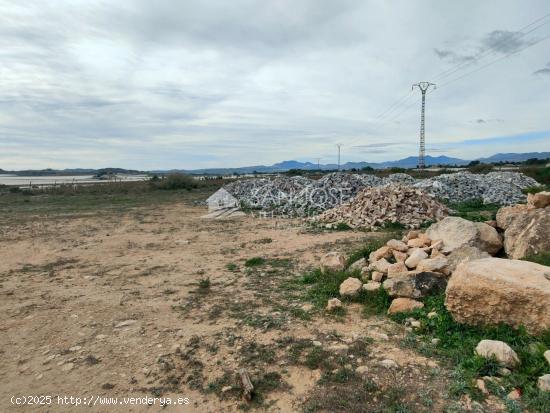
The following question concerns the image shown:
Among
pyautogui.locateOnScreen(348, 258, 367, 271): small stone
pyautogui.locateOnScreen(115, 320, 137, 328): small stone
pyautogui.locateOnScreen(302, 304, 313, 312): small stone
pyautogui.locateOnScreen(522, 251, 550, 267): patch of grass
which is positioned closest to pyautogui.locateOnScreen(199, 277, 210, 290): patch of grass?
pyautogui.locateOnScreen(115, 320, 137, 328): small stone

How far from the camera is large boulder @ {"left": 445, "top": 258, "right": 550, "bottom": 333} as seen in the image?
3.59 m

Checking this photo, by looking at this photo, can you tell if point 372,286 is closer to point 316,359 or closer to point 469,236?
→ point 316,359

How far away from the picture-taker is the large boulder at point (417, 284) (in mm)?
4832

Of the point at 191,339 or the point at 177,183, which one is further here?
the point at 177,183

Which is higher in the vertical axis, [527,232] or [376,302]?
[527,232]

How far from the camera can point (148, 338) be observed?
4.33 meters

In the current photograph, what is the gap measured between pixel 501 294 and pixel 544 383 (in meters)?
0.95

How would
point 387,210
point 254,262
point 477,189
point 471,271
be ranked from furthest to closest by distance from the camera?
point 477,189
point 387,210
point 254,262
point 471,271

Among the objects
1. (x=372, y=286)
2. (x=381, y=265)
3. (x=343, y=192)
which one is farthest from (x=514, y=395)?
(x=343, y=192)

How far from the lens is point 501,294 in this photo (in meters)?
3.72

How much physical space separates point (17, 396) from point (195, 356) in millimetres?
1623

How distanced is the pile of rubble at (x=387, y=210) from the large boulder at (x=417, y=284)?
639 cm

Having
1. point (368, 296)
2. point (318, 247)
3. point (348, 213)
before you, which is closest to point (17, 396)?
point (368, 296)

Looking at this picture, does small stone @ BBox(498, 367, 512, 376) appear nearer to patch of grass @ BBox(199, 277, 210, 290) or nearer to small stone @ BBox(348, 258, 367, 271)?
small stone @ BBox(348, 258, 367, 271)
